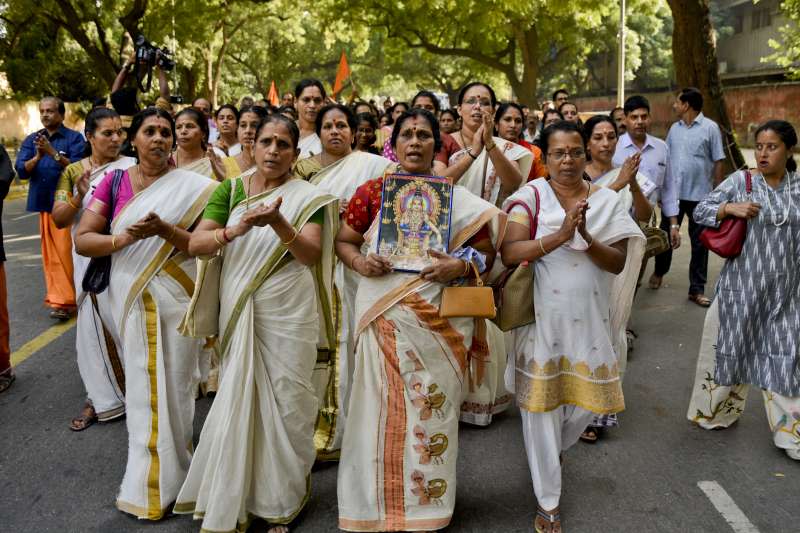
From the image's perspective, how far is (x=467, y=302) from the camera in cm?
299

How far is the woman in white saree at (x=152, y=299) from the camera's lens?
338 cm

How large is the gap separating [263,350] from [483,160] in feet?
6.50

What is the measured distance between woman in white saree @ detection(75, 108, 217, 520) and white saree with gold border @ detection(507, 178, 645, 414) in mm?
1609

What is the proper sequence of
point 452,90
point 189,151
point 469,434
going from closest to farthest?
point 469,434 → point 189,151 → point 452,90

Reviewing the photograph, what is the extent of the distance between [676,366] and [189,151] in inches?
151

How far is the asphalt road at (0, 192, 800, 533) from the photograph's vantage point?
10.8 ft

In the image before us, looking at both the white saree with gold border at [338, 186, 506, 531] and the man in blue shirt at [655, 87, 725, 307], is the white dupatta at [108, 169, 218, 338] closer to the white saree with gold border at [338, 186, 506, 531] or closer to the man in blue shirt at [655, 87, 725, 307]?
the white saree with gold border at [338, 186, 506, 531]

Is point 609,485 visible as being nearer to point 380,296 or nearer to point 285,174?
point 380,296

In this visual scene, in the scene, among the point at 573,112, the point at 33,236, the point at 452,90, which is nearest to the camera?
the point at 573,112

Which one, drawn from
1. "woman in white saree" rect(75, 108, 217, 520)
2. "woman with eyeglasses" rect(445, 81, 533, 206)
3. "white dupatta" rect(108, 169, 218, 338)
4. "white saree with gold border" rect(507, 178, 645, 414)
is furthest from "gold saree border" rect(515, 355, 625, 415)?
"white dupatta" rect(108, 169, 218, 338)

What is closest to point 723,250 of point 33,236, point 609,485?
point 609,485

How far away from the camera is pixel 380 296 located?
122 inches

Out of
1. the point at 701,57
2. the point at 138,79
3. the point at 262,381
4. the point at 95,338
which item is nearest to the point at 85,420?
the point at 95,338

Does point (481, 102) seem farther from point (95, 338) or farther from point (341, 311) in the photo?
point (95, 338)
